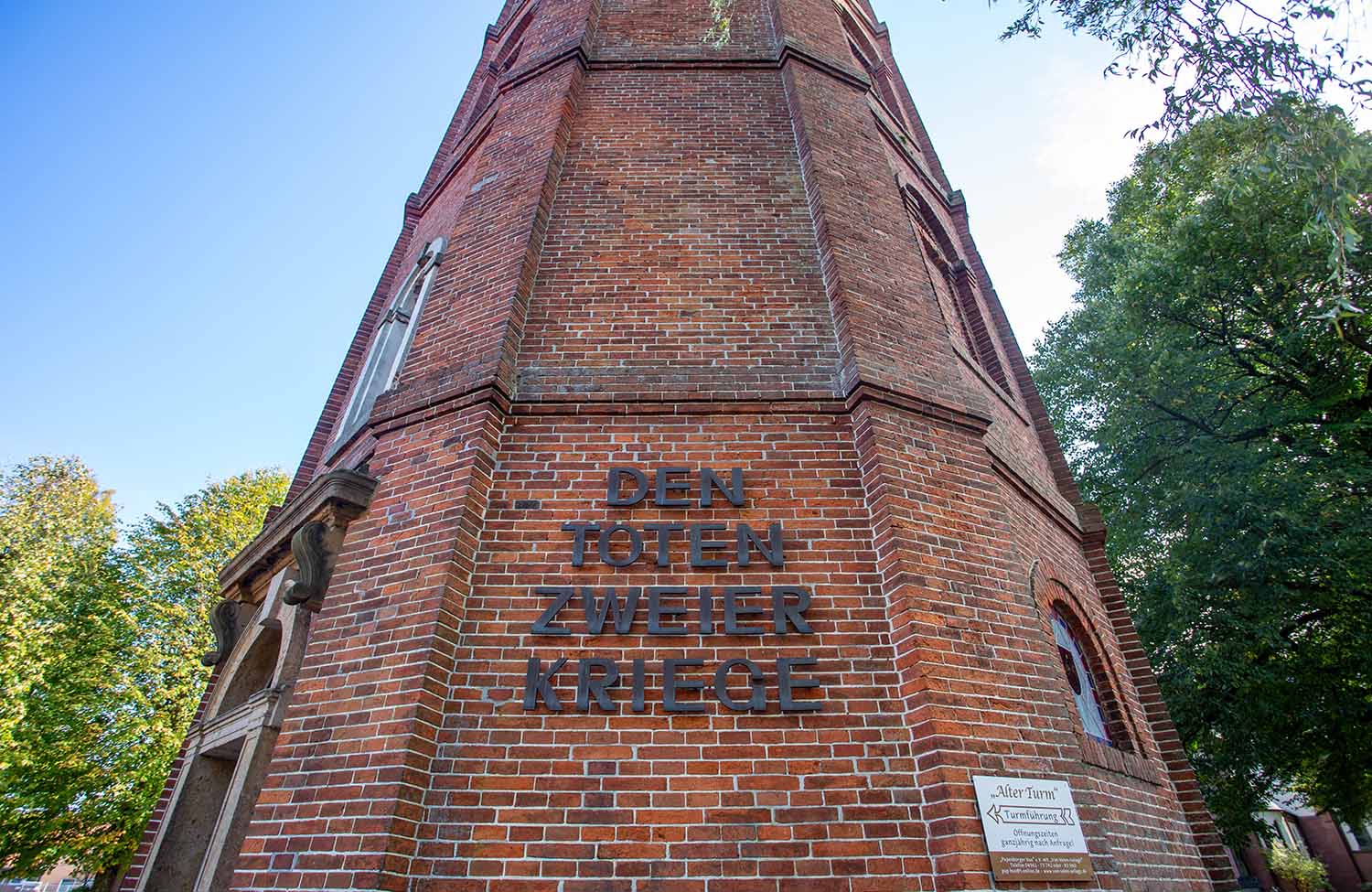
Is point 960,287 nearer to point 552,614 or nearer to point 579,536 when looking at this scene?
point 579,536

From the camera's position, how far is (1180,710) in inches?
386

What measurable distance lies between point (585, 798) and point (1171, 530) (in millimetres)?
11294

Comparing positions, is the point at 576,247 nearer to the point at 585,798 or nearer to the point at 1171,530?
the point at 585,798

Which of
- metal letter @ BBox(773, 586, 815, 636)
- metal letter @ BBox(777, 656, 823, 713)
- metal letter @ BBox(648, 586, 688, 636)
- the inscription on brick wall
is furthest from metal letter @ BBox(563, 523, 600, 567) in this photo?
metal letter @ BBox(777, 656, 823, 713)

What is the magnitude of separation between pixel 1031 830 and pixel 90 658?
18013mm

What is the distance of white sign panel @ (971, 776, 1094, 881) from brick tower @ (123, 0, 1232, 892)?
19mm

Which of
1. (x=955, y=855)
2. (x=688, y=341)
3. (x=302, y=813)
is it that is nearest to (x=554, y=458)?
(x=688, y=341)

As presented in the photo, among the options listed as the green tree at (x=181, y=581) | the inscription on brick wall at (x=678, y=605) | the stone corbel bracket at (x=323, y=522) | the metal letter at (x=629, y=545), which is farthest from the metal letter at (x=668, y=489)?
the green tree at (x=181, y=581)

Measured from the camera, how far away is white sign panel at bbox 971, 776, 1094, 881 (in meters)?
3.15

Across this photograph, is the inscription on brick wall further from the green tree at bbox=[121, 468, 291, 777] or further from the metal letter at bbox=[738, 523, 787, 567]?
the green tree at bbox=[121, 468, 291, 777]

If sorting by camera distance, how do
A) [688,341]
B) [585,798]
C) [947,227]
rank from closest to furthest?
[585,798] < [688,341] < [947,227]

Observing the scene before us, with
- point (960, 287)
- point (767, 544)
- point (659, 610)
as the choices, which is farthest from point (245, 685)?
point (960, 287)

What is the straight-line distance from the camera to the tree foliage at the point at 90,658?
12.6m

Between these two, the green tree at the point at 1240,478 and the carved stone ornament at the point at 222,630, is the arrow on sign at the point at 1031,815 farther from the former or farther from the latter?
the green tree at the point at 1240,478
